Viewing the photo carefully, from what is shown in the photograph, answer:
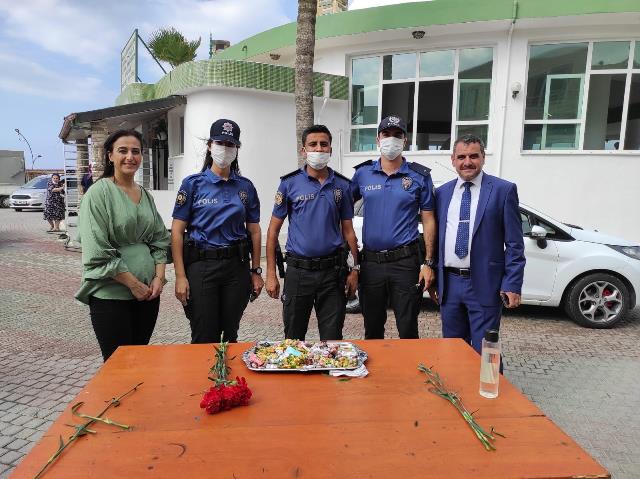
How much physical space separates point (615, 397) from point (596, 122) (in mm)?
8049

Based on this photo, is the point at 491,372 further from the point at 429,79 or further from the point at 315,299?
the point at 429,79

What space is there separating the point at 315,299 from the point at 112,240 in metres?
1.42

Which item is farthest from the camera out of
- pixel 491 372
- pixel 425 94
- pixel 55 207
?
pixel 55 207

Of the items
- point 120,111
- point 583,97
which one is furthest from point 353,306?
point 120,111

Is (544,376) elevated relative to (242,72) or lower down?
lower down

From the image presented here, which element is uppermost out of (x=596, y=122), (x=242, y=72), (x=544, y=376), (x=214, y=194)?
(x=242, y=72)

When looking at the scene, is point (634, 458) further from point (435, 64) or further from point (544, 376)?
point (435, 64)

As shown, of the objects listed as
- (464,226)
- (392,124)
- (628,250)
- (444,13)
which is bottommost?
(628,250)

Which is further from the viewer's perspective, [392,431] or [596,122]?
[596,122]

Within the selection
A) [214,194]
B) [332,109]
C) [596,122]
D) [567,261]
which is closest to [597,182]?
[596,122]

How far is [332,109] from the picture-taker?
1144 centimetres

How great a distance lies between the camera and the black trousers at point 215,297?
3.14 m

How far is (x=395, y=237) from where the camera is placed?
11.0 feet

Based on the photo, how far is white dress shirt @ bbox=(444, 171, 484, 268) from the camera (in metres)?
3.17
